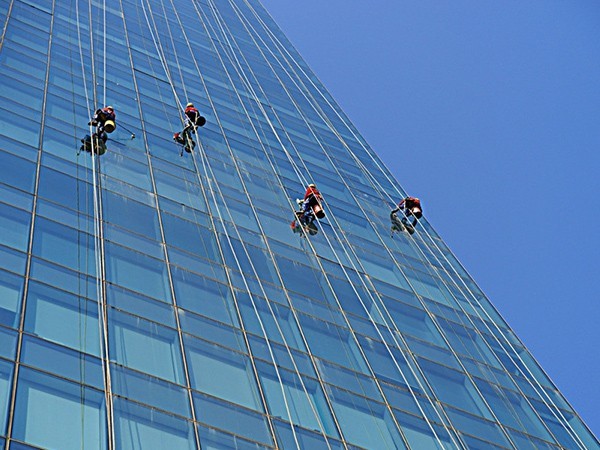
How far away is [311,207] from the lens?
73.1 feet

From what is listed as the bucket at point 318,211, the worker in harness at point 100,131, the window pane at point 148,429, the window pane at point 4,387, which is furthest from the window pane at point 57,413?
the bucket at point 318,211

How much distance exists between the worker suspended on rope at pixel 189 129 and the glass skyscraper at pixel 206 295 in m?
0.38

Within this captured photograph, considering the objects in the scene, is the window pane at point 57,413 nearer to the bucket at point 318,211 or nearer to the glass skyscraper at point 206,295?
the glass skyscraper at point 206,295

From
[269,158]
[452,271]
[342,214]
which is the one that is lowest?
[452,271]

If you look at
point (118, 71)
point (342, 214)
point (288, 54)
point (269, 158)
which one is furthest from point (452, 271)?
point (288, 54)

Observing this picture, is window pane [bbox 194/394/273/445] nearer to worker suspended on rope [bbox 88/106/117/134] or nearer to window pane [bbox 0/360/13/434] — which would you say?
window pane [bbox 0/360/13/434]

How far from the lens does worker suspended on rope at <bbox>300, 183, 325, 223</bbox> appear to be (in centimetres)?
2197

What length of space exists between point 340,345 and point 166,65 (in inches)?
659

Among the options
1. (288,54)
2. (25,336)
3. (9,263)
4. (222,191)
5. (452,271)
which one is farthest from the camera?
(288,54)

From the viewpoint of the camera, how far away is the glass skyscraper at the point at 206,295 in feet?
40.1

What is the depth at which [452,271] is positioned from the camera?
24.9 metres

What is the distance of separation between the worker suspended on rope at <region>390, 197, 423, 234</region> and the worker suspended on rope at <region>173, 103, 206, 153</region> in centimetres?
693

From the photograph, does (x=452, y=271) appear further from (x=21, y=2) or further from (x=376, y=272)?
(x=21, y=2)

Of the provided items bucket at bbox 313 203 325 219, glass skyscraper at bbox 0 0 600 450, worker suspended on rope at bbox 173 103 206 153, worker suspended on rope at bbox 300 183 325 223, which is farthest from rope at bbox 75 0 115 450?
bucket at bbox 313 203 325 219
